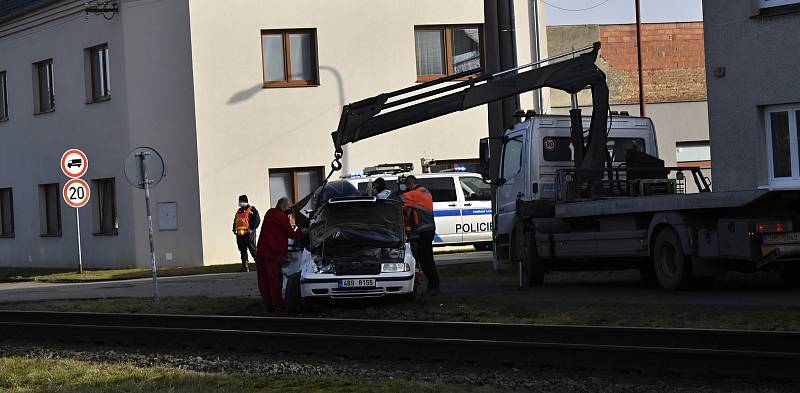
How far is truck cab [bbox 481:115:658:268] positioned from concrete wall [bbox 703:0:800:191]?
2.53m

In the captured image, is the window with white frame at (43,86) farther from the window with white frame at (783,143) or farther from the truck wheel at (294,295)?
the window with white frame at (783,143)

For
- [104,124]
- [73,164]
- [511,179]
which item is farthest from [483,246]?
[104,124]

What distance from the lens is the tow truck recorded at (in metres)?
17.7

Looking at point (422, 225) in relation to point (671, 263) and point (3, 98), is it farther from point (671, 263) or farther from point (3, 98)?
point (3, 98)

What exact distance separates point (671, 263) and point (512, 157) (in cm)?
455

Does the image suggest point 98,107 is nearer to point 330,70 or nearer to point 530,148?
point 330,70

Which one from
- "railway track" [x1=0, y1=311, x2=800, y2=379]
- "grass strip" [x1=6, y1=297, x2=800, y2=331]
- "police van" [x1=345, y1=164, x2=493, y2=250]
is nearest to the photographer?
"railway track" [x1=0, y1=311, x2=800, y2=379]

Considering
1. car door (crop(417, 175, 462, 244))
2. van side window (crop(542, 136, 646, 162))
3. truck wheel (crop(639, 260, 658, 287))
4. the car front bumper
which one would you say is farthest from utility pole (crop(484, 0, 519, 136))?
the car front bumper

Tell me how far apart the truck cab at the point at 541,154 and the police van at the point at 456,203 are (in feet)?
29.2

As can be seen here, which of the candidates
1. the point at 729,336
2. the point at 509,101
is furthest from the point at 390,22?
the point at 729,336

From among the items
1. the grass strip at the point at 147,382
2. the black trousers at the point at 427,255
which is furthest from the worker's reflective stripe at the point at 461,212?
the grass strip at the point at 147,382

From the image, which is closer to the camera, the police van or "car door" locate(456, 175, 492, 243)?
the police van

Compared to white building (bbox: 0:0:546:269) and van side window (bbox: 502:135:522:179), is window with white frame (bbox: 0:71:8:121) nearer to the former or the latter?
white building (bbox: 0:0:546:269)

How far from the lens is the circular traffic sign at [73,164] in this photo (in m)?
31.7
